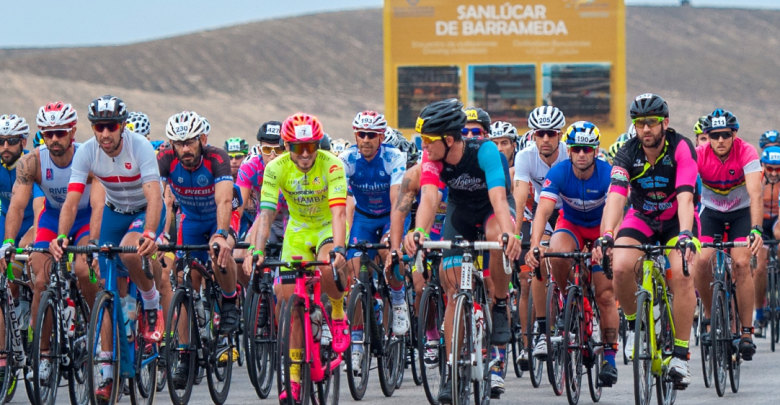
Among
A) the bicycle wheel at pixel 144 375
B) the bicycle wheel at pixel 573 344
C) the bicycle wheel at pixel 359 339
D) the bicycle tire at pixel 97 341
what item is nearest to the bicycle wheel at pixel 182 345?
the bicycle wheel at pixel 144 375

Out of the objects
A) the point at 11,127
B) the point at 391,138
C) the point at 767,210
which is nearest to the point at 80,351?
the point at 11,127


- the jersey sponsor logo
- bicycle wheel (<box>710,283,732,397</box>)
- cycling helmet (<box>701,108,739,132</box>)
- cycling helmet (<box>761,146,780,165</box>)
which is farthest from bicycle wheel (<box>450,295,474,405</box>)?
cycling helmet (<box>761,146,780,165</box>)

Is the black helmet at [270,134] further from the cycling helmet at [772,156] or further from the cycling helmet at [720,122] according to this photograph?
the cycling helmet at [772,156]

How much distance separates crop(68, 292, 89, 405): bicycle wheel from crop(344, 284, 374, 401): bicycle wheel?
6.00ft

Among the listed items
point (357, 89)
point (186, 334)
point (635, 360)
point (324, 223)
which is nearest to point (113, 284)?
point (186, 334)

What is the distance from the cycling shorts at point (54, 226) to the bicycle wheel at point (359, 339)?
212 cm

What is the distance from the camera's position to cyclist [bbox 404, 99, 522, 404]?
311 inches

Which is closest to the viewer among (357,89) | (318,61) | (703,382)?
(703,382)

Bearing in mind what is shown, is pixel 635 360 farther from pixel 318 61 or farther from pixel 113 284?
pixel 318 61

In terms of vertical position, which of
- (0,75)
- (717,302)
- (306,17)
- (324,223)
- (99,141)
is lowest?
(717,302)

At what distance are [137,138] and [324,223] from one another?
4.73 ft

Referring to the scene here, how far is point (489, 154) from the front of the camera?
8.16 metres

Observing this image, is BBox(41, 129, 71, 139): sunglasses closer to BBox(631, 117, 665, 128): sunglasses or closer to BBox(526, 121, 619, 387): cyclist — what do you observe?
BBox(526, 121, 619, 387): cyclist

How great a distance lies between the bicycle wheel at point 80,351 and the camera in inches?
335
